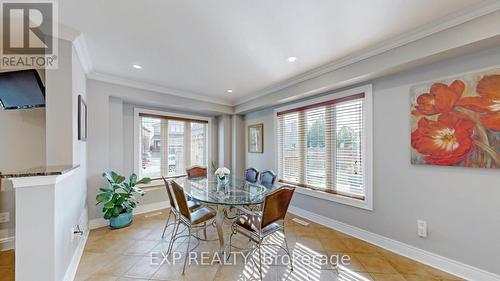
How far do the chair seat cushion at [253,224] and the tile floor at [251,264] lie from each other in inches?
17.2

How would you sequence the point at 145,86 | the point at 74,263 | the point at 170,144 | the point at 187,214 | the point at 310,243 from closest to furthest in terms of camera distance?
1. the point at 74,263
2. the point at 187,214
3. the point at 310,243
4. the point at 145,86
5. the point at 170,144

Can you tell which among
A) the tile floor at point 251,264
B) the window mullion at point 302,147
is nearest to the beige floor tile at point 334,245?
the tile floor at point 251,264

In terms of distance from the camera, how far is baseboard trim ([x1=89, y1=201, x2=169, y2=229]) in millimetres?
3006

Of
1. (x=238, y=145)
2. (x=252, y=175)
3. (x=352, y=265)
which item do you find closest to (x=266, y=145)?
(x=238, y=145)

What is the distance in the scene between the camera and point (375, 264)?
6.84 feet

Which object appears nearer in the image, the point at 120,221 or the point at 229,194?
the point at 229,194

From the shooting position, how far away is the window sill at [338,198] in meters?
2.61

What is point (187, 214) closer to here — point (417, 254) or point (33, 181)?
point (33, 181)

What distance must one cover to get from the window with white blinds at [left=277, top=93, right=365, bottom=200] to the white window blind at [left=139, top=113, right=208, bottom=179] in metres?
2.13

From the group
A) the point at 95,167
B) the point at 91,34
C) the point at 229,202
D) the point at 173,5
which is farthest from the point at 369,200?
the point at 95,167

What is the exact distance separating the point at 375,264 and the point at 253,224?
4.62 feet

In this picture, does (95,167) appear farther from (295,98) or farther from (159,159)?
(295,98)

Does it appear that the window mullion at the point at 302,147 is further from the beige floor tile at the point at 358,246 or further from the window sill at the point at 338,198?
the beige floor tile at the point at 358,246

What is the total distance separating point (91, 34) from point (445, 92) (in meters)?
3.70
